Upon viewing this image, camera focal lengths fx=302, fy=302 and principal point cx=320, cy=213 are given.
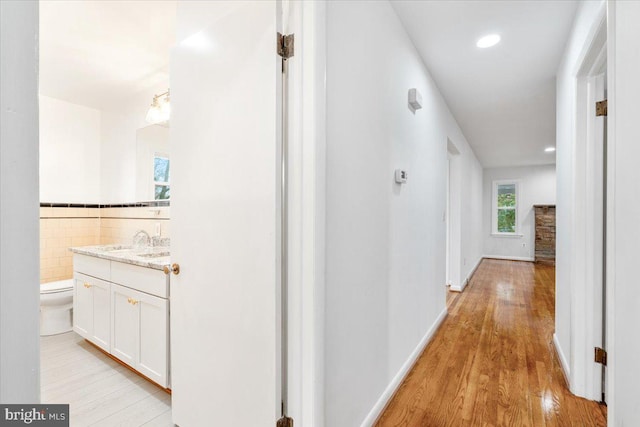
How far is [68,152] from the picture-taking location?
11.0 ft

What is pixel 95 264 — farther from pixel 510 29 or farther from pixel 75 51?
pixel 510 29

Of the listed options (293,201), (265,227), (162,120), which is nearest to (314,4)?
(293,201)

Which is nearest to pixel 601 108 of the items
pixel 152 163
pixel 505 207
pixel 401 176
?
pixel 401 176

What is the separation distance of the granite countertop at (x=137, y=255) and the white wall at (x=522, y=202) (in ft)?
26.4

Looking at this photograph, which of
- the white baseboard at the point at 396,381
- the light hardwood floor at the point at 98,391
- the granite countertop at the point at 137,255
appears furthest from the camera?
the granite countertop at the point at 137,255

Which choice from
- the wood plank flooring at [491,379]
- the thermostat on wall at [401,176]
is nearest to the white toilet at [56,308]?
the wood plank flooring at [491,379]

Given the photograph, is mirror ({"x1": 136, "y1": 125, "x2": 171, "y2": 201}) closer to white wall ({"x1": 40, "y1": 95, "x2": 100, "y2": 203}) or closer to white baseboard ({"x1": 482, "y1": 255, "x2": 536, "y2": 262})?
white wall ({"x1": 40, "y1": 95, "x2": 100, "y2": 203})

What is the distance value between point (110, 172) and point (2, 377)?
12.2ft

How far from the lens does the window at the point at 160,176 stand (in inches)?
116

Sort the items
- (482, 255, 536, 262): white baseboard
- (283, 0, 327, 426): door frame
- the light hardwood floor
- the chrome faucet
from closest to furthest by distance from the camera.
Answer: (283, 0, 327, 426): door frame
the light hardwood floor
the chrome faucet
(482, 255, 536, 262): white baseboard

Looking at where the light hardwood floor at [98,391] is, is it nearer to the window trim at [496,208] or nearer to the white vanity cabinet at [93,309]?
the white vanity cabinet at [93,309]

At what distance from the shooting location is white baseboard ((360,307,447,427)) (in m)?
1.62
